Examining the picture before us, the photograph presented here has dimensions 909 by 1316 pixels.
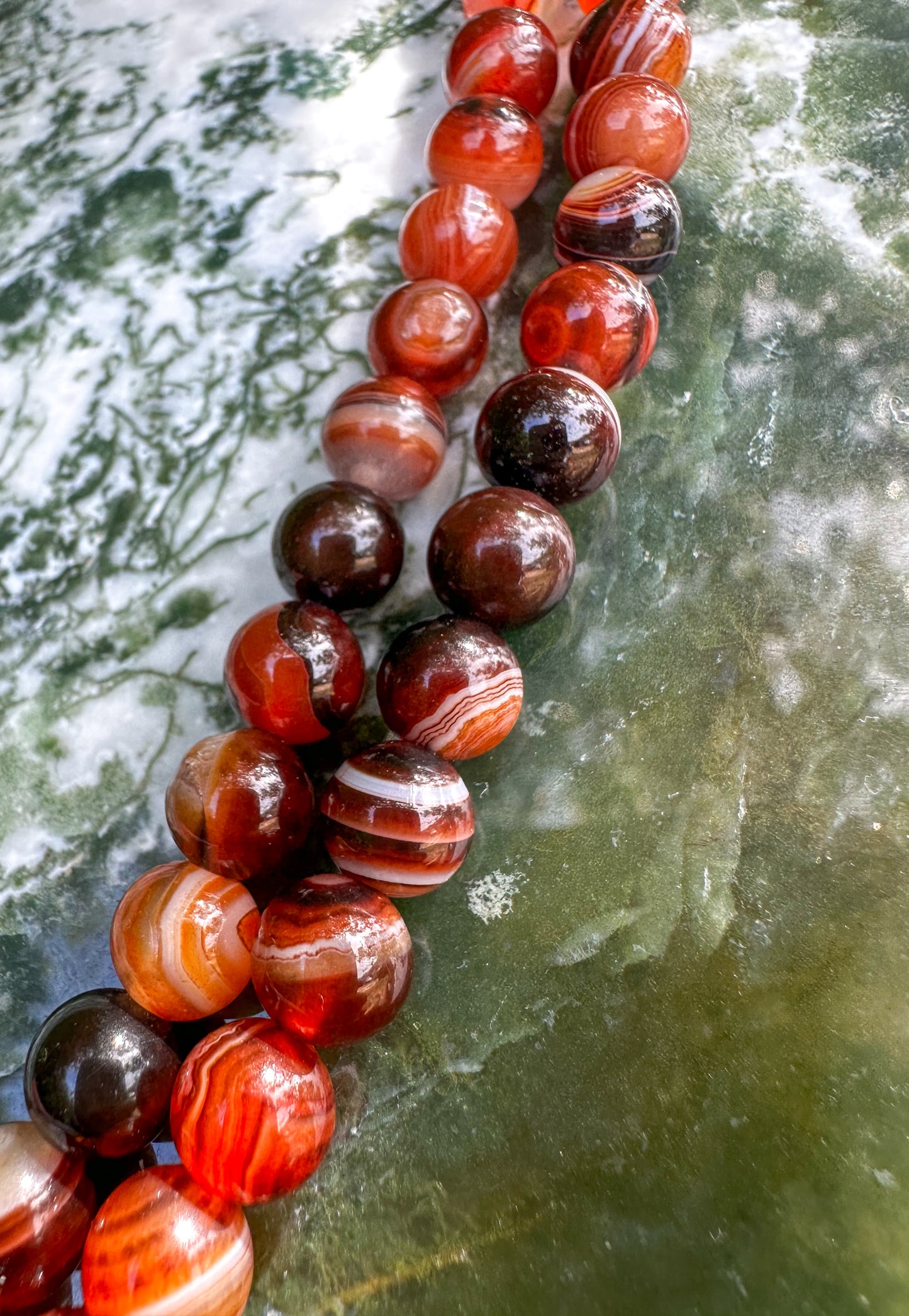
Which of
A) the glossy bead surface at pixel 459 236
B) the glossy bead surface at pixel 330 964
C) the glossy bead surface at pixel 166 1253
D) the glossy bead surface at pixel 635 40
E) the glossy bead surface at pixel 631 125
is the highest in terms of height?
the glossy bead surface at pixel 635 40

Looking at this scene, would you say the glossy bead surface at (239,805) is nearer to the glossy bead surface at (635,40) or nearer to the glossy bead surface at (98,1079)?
the glossy bead surface at (98,1079)

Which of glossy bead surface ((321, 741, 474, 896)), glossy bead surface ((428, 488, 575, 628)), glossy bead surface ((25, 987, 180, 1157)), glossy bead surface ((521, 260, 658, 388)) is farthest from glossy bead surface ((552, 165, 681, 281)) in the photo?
glossy bead surface ((25, 987, 180, 1157))

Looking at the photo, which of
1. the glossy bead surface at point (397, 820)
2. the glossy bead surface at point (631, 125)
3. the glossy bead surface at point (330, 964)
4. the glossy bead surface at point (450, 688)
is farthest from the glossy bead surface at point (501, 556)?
the glossy bead surface at point (631, 125)

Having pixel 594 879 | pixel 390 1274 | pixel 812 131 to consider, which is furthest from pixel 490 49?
pixel 390 1274

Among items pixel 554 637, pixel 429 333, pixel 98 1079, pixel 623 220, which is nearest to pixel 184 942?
pixel 98 1079

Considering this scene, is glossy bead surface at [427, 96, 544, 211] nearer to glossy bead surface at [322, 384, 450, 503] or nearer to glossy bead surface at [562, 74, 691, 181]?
glossy bead surface at [562, 74, 691, 181]

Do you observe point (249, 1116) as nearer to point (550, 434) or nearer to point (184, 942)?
point (184, 942)

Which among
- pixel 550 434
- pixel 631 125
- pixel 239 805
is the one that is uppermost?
pixel 631 125
